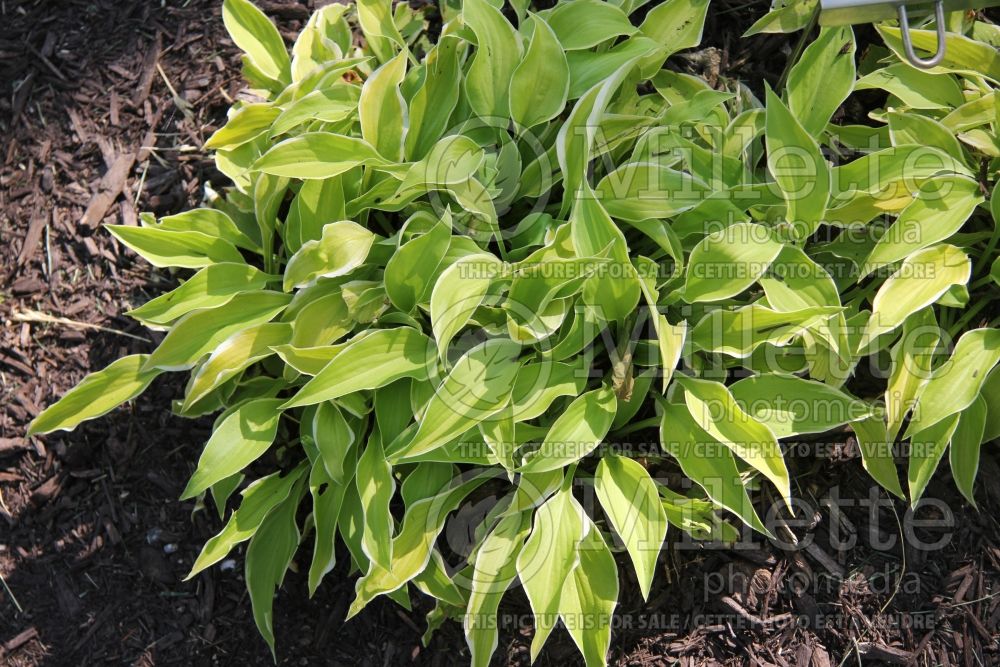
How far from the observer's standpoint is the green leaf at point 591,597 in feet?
5.15

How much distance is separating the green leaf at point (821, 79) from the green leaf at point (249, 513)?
4.59 ft

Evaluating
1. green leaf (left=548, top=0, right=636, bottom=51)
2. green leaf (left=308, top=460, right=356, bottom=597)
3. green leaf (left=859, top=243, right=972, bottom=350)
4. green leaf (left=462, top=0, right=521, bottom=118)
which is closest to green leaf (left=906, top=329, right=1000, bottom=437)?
green leaf (left=859, top=243, right=972, bottom=350)

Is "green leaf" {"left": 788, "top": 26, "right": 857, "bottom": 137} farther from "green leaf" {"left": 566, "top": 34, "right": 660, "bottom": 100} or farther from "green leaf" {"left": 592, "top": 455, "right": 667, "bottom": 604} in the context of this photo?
"green leaf" {"left": 592, "top": 455, "right": 667, "bottom": 604}

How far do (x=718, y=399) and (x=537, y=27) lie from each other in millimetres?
840

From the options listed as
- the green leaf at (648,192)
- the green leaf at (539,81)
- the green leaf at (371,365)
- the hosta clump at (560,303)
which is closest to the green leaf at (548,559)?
the hosta clump at (560,303)

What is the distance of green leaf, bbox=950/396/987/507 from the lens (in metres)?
1.72

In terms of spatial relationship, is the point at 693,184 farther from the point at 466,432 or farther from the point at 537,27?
the point at 466,432

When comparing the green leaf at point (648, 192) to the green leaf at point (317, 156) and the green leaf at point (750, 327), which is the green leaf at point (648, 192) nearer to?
the green leaf at point (750, 327)

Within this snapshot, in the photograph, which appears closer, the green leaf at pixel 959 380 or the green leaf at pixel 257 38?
the green leaf at pixel 959 380

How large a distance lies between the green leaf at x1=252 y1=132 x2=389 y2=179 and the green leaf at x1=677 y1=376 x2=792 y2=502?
82cm

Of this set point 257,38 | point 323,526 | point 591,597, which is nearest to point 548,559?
point 591,597

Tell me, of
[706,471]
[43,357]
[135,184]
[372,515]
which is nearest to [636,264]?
[706,471]

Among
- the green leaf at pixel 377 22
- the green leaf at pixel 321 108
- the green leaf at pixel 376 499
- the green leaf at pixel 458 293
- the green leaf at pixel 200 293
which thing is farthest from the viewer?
the green leaf at pixel 377 22

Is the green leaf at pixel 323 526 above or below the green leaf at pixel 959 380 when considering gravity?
below
